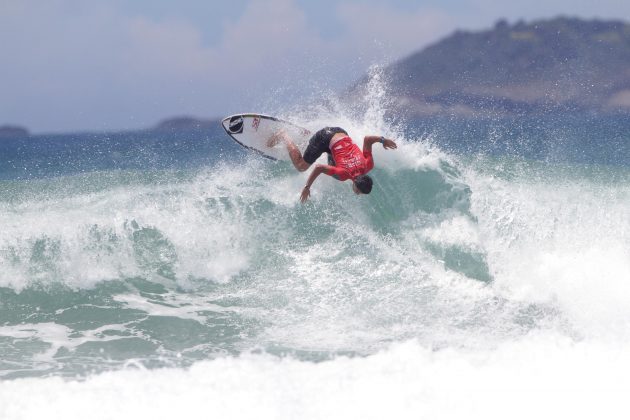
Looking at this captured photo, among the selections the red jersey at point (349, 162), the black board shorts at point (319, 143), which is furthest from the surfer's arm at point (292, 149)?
the red jersey at point (349, 162)

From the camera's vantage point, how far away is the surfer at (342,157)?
7.86m

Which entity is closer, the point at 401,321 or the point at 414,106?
the point at 401,321

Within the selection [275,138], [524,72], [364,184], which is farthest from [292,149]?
[524,72]

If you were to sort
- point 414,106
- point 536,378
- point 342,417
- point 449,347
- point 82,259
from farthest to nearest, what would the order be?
point 414,106 < point 82,259 < point 449,347 < point 536,378 < point 342,417

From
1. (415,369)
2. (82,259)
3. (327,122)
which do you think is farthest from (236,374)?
(327,122)

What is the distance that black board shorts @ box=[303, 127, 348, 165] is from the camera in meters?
8.49

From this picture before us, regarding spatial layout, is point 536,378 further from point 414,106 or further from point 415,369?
point 414,106

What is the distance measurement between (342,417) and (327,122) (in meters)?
5.53

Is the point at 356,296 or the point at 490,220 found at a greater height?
the point at 490,220

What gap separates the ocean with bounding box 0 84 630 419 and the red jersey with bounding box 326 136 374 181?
46.4 inches

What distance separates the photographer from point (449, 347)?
6125 mm

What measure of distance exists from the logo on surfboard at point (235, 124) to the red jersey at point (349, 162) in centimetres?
172

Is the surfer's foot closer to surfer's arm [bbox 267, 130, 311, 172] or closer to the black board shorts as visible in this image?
surfer's arm [bbox 267, 130, 311, 172]

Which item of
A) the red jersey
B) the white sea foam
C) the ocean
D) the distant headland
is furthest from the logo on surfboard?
the distant headland
